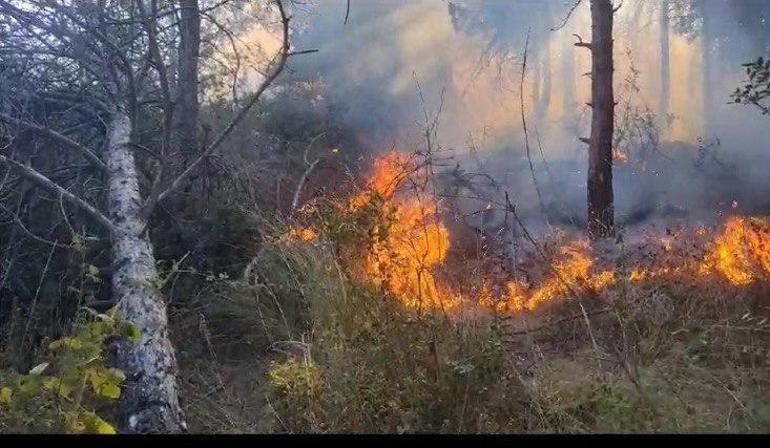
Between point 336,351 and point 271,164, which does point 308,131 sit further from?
point 336,351

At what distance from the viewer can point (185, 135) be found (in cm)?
344

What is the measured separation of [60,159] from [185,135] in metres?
0.59

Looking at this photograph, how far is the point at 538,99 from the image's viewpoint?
3.39 metres

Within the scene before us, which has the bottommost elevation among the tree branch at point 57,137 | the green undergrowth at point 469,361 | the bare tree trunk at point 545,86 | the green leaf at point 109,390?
the green undergrowth at point 469,361

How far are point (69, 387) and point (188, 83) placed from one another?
70.9 inches

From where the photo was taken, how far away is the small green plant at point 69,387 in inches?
77.4

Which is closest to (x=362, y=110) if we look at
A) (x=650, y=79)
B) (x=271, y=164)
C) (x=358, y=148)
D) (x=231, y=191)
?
(x=358, y=148)

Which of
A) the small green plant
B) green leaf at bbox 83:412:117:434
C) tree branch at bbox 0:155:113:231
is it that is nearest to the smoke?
tree branch at bbox 0:155:113:231

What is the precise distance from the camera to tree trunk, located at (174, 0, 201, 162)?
11.0ft

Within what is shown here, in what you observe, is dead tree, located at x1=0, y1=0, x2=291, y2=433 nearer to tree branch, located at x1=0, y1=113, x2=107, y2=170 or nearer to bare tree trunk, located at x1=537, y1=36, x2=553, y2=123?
tree branch, located at x1=0, y1=113, x2=107, y2=170

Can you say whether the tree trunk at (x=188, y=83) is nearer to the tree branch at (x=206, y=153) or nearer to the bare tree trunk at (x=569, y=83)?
the tree branch at (x=206, y=153)

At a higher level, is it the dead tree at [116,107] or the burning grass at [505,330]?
the dead tree at [116,107]

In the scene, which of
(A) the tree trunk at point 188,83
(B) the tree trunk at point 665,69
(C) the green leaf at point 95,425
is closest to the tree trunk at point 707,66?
(B) the tree trunk at point 665,69

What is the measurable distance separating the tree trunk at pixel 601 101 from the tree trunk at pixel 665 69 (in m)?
0.24
